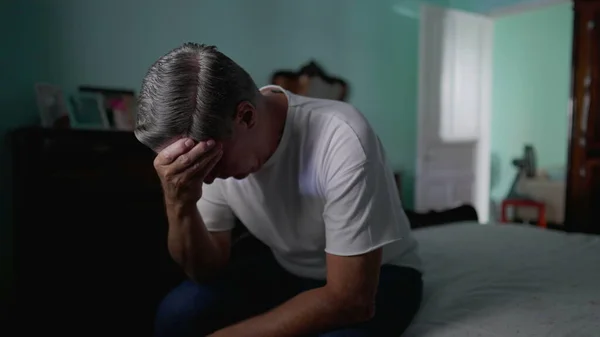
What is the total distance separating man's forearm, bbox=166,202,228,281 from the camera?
1.00m

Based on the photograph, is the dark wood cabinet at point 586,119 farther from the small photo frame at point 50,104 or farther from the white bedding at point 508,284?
the small photo frame at point 50,104

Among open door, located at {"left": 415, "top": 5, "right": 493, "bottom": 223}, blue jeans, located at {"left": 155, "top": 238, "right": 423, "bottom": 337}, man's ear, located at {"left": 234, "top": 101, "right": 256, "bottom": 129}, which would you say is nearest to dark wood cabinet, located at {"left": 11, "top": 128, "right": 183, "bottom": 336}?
blue jeans, located at {"left": 155, "top": 238, "right": 423, "bottom": 337}

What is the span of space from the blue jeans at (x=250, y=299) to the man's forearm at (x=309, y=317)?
0.13 ft

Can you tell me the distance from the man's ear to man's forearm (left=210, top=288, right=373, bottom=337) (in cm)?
32

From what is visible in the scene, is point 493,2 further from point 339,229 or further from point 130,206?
point 339,229

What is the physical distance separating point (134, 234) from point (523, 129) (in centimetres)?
455

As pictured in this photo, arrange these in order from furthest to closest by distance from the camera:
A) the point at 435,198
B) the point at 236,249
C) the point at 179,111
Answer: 1. the point at 435,198
2. the point at 236,249
3. the point at 179,111

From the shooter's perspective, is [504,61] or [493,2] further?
[504,61]

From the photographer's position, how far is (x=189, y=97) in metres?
0.79

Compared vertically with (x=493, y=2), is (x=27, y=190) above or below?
below

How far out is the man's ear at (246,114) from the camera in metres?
0.84

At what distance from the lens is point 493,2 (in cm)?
398

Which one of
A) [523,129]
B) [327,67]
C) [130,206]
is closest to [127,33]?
[130,206]

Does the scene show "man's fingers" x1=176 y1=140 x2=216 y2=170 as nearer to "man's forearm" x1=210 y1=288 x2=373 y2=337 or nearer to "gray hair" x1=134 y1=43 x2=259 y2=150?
"gray hair" x1=134 y1=43 x2=259 y2=150
